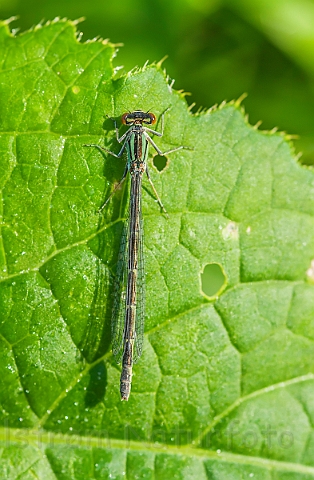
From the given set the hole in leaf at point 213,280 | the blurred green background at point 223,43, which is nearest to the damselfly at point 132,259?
the hole in leaf at point 213,280

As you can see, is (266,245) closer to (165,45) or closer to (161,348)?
(161,348)

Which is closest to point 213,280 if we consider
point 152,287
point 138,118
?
point 152,287

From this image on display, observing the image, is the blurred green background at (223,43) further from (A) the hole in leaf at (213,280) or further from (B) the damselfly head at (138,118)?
(A) the hole in leaf at (213,280)

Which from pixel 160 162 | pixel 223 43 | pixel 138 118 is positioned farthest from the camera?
pixel 223 43

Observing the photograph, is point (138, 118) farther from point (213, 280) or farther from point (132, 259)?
point (213, 280)

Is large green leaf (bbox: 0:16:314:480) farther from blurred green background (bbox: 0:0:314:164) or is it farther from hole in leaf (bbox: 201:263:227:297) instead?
blurred green background (bbox: 0:0:314:164)

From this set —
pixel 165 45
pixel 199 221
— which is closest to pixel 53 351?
pixel 199 221

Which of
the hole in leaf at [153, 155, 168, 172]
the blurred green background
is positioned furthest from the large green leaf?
the blurred green background
